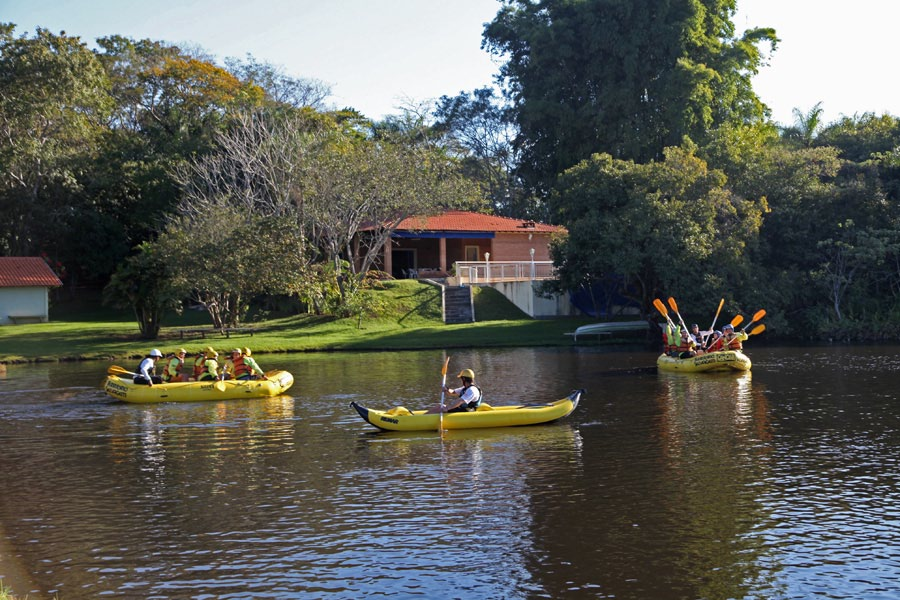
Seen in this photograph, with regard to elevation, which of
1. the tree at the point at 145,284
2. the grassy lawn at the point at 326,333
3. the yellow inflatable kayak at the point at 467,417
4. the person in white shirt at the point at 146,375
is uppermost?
the tree at the point at 145,284

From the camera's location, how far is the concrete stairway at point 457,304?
48.4 m

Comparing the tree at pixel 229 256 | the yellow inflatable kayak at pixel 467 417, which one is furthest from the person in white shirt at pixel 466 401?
→ the tree at pixel 229 256

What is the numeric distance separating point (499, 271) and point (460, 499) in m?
38.1

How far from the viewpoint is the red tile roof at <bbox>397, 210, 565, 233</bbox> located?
176 ft

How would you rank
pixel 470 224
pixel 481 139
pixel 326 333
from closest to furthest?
1. pixel 326 333
2. pixel 470 224
3. pixel 481 139

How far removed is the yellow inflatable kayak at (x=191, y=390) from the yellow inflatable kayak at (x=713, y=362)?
12.4 metres

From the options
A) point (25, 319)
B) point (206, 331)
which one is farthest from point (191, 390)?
point (25, 319)

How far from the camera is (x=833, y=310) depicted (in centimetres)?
4206

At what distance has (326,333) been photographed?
4306cm

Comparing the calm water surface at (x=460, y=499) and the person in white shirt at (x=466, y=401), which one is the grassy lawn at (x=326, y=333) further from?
the person in white shirt at (x=466, y=401)

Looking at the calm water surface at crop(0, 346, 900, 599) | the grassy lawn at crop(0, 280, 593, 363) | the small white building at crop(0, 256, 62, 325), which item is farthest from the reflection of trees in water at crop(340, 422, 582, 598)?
the small white building at crop(0, 256, 62, 325)

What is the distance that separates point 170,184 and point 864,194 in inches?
1391

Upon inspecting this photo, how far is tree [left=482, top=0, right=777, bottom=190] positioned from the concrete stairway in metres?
7.71

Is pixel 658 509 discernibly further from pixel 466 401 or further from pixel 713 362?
pixel 713 362
